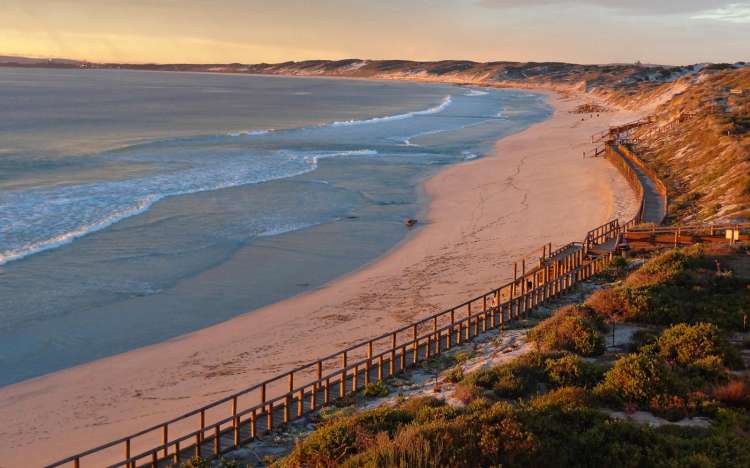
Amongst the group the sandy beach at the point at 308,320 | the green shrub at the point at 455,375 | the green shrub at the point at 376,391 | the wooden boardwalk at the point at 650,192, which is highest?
the wooden boardwalk at the point at 650,192

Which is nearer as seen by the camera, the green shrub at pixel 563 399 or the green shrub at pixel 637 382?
the green shrub at pixel 563 399

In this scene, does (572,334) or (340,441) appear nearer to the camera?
(340,441)

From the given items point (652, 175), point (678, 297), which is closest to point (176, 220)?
point (678, 297)

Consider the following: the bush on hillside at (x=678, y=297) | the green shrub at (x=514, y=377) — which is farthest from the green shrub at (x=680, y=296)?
the green shrub at (x=514, y=377)

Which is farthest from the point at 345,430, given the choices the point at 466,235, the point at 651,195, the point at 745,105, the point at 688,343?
the point at 745,105

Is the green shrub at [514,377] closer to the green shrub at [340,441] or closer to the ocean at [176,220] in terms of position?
the green shrub at [340,441]

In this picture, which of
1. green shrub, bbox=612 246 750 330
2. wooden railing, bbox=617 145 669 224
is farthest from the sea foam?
green shrub, bbox=612 246 750 330

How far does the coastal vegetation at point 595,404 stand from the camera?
835cm

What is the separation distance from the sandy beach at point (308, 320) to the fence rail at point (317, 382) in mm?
923

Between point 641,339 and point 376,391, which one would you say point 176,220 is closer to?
point 376,391

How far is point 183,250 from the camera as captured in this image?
92.0 feet

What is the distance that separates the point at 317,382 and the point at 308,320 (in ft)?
25.3

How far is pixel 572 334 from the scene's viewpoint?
47.4 feet

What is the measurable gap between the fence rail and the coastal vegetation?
3.75 ft
